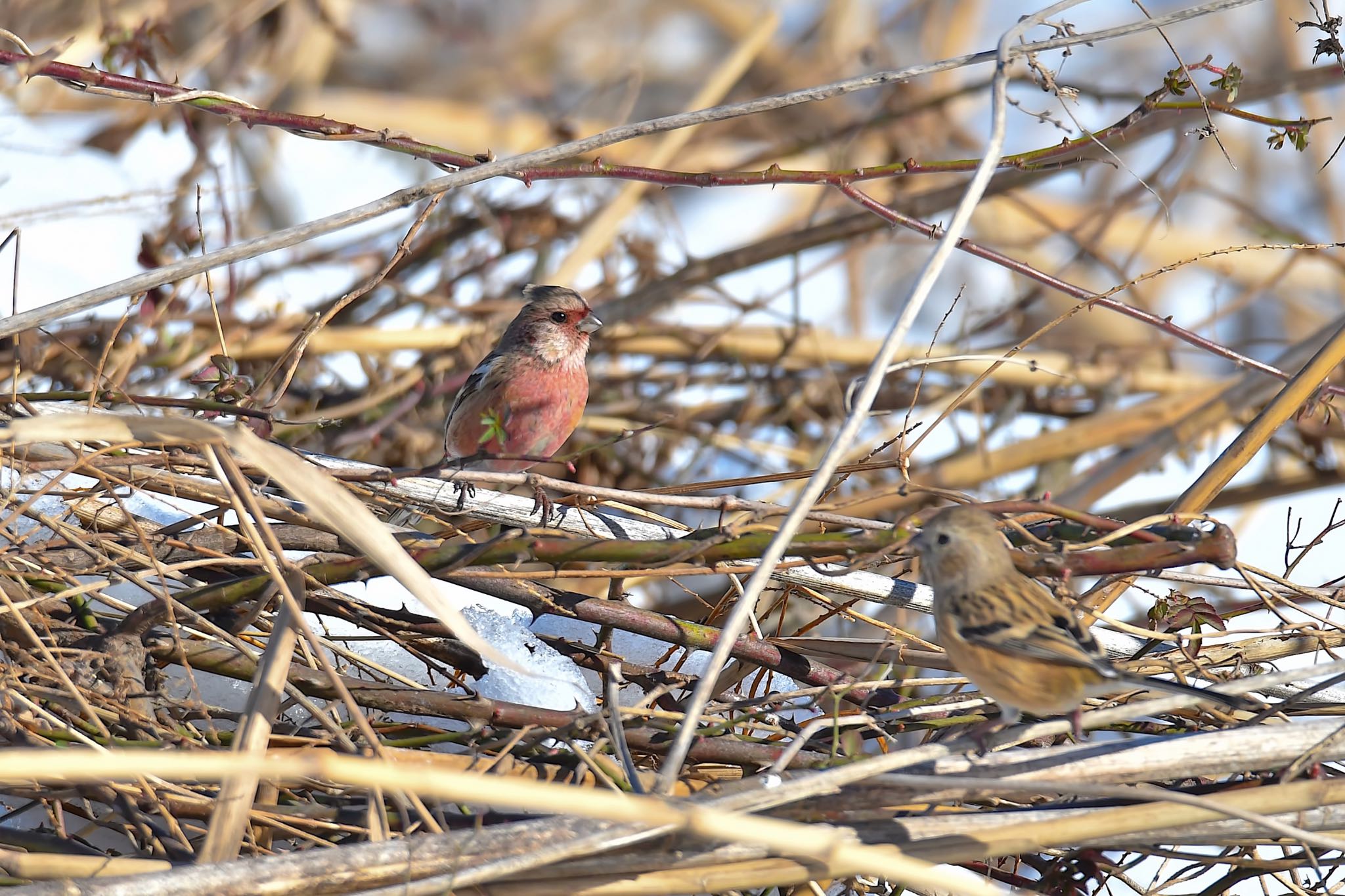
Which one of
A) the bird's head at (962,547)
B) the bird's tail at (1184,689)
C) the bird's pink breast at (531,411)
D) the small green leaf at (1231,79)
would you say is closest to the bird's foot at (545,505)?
the bird's head at (962,547)

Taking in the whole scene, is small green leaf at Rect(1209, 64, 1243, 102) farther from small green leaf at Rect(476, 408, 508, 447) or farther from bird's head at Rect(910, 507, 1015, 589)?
small green leaf at Rect(476, 408, 508, 447)

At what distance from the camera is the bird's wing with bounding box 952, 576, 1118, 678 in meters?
2.21

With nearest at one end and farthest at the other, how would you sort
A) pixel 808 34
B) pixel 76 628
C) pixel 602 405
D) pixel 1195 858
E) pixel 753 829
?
pixel 753 829
pixel 1195 858
pixel 76 628
pixel 602 405
pixel 808 34

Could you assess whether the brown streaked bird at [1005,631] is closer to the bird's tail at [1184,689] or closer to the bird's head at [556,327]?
the bird's tail at [1184,689]

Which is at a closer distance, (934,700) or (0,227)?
(934,700)

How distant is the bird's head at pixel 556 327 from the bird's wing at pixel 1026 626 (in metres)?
2.26

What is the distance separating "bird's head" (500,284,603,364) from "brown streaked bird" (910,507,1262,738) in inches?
84.4

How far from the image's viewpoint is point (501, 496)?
9.14ft

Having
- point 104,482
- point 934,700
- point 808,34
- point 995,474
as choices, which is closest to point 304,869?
point 104,482

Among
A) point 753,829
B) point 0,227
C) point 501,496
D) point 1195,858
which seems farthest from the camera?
point 0,227

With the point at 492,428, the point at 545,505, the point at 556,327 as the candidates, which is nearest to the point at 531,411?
the point at 556,327

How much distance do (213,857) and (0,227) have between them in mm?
2676

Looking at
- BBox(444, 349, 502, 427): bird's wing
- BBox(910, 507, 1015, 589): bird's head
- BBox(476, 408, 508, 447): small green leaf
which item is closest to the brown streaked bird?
BBox(910, 507, 1015, 589): bird's head

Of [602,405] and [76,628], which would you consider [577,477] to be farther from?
[76,628]
